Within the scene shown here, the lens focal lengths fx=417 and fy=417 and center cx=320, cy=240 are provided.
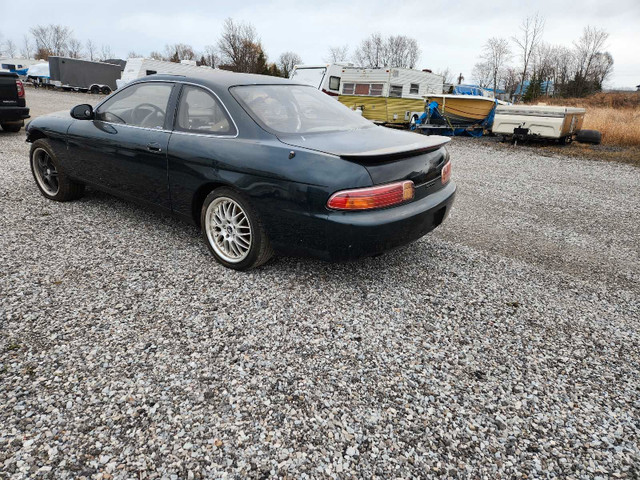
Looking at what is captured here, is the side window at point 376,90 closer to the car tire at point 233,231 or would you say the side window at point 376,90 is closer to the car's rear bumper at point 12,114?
the car's rear bumper at point 12,114

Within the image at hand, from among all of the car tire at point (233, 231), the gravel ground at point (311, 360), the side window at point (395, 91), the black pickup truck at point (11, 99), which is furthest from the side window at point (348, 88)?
the car tire at point (233, 231)

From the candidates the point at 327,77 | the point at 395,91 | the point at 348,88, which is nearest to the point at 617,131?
the point at 395,91

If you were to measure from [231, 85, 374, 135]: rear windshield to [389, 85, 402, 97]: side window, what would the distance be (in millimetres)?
13967

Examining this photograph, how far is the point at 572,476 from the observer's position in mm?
1767

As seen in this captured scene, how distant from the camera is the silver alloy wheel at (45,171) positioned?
4859mm

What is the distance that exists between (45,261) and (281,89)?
2.47m

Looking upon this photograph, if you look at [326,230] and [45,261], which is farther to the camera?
[45,261]

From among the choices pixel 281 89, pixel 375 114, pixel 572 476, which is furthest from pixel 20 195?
pixel 375 114

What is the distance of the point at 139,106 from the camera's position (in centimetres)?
387

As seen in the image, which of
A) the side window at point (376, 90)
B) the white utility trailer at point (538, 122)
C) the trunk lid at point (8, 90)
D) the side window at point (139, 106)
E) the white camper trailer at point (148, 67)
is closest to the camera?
the side window at point (139, 106)

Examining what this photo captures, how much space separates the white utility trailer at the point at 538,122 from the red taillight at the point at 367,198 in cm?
1155

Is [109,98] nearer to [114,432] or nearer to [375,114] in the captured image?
[114,432]

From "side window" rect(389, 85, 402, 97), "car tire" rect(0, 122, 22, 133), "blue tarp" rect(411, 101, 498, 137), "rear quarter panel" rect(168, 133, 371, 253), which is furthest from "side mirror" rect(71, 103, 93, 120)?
"side window" rect(389, 85, 402, 97)

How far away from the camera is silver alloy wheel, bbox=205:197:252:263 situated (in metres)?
3.30
